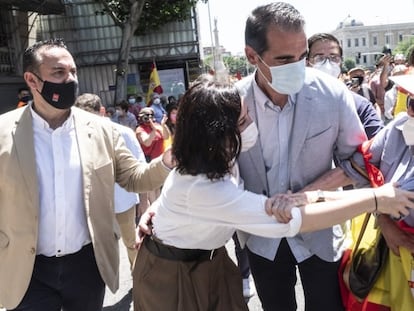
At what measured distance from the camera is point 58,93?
222 cm

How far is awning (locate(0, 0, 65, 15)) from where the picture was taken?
13555 mm

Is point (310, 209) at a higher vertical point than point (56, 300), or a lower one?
higher

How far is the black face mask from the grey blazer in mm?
841

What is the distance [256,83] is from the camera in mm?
2092

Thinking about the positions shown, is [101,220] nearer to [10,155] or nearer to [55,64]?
[10,155]

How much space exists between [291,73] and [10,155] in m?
1.29

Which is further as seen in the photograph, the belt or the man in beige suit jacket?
the man in beige suit jacket

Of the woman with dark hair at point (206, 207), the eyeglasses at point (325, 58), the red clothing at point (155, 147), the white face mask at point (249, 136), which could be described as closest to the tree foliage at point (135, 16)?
the red clothing at point (155, 147)

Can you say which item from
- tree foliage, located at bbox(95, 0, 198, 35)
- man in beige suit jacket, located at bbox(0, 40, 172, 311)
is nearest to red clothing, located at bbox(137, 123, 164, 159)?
man in beige suit jacket, located at bbox(0, 40, 172, 311)

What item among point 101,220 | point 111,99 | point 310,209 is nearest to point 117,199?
point 101,220

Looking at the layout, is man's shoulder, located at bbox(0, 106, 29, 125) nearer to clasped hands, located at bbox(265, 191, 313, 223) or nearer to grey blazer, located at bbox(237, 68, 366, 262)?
grey blazer, located at bbox(237, 68, 366, 262)

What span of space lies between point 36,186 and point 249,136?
3.25 feet

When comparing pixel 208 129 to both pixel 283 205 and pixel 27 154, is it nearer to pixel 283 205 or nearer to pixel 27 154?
pixel 283 205

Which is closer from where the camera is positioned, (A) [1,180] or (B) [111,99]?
(A) [1,180]
